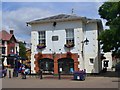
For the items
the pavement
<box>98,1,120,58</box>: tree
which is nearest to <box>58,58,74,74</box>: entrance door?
<box>98,1,120,58</box>: tree

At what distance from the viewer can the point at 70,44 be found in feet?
121

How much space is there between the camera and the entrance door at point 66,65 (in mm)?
37594

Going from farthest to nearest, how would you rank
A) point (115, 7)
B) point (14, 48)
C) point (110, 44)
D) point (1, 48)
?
point (14, 48), point (1, 48), point (110, 44), point (115, 7)

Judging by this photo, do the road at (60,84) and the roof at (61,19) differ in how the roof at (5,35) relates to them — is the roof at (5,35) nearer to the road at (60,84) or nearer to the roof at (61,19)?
the roof at (61,19)

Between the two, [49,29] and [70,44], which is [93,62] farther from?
[49,29]

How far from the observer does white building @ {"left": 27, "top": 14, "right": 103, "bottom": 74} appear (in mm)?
37062

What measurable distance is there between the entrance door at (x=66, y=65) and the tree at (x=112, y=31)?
5.16 metres

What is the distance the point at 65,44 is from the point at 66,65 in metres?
2.89

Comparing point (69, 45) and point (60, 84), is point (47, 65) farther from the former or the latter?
point (60, 84)

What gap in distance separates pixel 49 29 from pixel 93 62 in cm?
738

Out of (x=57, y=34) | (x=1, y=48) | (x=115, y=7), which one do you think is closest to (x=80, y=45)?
(x=57, y=34)

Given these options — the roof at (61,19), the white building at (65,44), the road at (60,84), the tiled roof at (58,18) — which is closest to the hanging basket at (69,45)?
the white building at (65,44)

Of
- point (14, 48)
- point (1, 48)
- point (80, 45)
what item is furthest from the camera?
point (14, 48)

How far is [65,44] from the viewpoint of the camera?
37.4 metres
